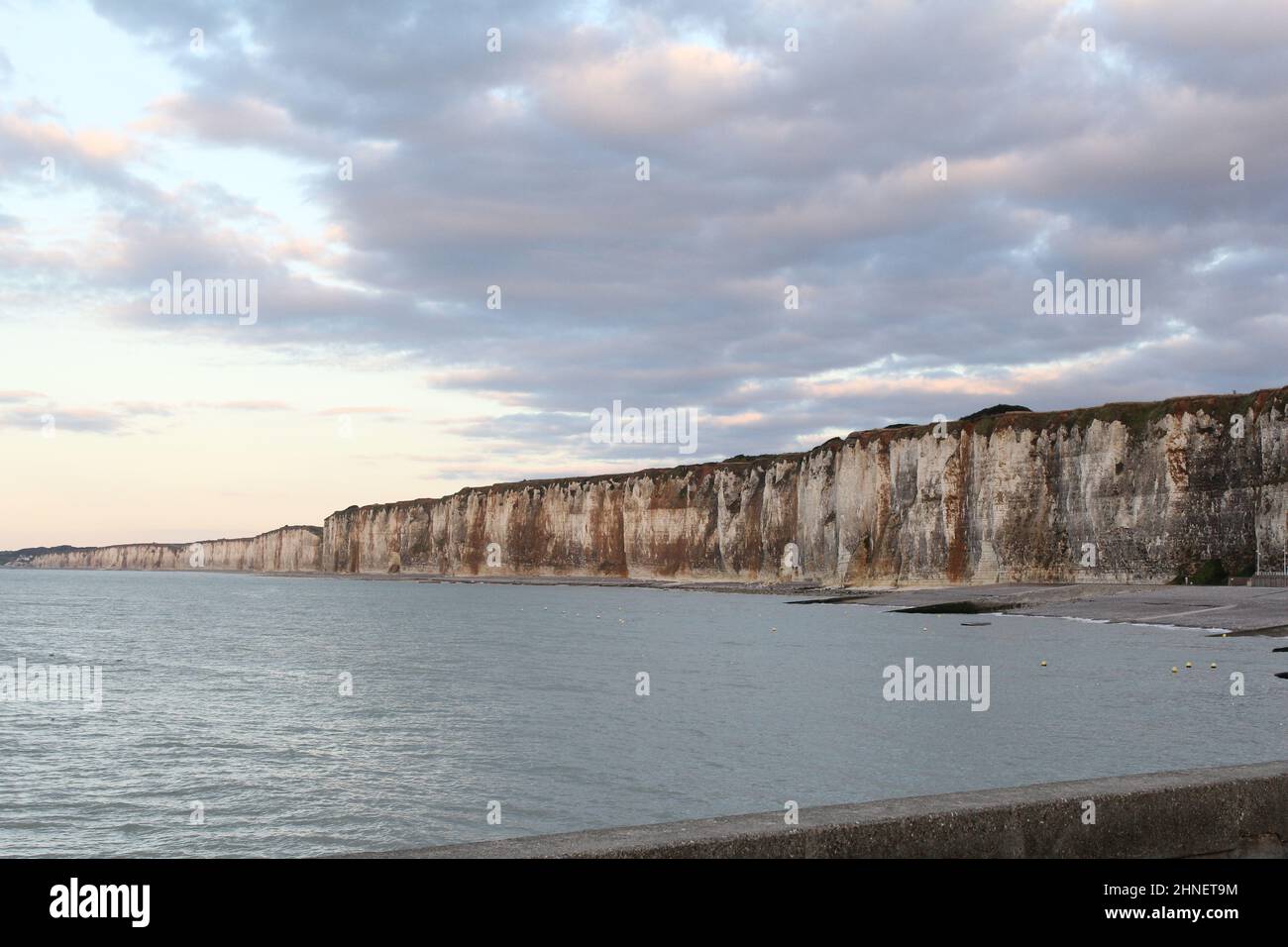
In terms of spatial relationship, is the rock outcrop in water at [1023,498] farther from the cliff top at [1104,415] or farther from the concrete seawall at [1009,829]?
the concrete seawall at [1009,829]

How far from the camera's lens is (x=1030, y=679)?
34844mm

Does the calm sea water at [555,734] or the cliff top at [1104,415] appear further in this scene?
the cliff top at [1104,415]

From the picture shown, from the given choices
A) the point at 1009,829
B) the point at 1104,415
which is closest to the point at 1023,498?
the point at 1104,415

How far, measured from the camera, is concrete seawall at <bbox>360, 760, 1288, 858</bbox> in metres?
5.74

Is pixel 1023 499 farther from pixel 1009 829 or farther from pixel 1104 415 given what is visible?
pixel 1009 829

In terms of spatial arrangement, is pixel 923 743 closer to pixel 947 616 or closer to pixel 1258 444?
pixel 947 616

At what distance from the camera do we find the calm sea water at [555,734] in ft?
58.4

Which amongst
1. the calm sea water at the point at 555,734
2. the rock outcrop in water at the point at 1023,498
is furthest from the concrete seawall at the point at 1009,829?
the rock outcrop in water at the point at 1023,498

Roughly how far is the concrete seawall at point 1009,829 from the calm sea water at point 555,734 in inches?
418

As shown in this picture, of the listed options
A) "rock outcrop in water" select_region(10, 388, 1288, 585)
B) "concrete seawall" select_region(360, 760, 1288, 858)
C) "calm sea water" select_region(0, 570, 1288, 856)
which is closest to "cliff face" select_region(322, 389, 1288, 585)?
"rock outcrop in water" select_region(10, 388, 1288, 585)

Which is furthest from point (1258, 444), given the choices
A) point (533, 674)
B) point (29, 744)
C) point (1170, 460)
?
point (29, 744)

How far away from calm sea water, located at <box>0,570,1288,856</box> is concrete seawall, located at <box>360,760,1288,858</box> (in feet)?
34.9

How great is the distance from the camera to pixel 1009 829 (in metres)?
6.40
